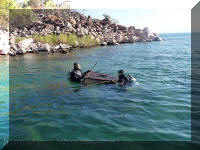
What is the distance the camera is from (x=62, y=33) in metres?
51.5

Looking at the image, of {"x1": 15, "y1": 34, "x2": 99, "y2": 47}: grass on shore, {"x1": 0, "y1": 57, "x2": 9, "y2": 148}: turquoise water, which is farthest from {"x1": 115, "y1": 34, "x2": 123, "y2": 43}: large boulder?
{"x1": 0, "y1": 57, "x2": 9, "y2": 148}: turquoise water

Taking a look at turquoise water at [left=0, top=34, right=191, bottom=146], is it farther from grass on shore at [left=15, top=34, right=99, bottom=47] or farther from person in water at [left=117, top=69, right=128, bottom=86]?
grass on shore at [left=15, top=34, right=99, bottom=47]

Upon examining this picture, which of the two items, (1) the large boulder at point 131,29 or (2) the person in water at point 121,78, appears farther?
(1) the large boulder at point 131,29

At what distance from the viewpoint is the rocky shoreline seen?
128 ft

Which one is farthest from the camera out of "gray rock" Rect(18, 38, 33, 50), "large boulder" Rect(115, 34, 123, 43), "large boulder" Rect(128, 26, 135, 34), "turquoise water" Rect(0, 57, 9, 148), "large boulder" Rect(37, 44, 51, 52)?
"large boulder" Rect(128, 26, 135, 34)

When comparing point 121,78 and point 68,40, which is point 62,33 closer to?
point 68,40

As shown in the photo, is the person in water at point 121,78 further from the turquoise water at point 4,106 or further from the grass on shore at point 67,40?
the grass on shore at point 67,40

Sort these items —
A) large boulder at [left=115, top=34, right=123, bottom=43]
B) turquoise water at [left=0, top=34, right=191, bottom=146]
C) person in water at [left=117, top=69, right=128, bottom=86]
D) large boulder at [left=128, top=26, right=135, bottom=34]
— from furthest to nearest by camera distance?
large boulder at [left=128, top=26, right=135, bottom=34] < large boulder at [left=115, top=34, right=123, bottom=43] < person in water at [left=117, top=69, right=128, bottom=86] < turquoise water at [left=0, top=34, right=191, bottom=146]

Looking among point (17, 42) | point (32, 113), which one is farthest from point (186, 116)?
point (17, 42)

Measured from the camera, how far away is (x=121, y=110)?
36.4 feet

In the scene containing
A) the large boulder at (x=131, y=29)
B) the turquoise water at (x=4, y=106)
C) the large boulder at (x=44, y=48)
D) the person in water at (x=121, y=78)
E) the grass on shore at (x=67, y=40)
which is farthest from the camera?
the large boulder at (x=131, y=29)

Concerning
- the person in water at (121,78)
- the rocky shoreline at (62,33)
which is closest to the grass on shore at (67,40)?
the rocky shoreline at (62,33)

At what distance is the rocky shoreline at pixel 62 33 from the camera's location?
39000 millimetres

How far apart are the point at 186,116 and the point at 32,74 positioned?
15.8m
